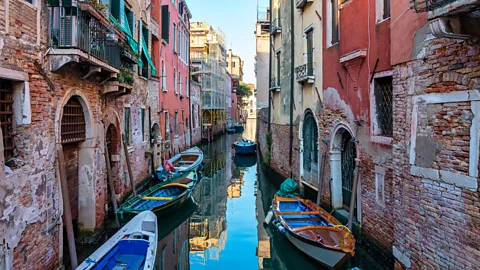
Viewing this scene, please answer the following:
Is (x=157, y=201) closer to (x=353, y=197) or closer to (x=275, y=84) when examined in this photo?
(x=353, y=197)

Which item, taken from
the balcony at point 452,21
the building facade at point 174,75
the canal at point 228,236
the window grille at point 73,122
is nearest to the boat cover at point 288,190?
the canal at point 228,236

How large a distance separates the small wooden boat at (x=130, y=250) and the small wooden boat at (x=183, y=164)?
249 inches

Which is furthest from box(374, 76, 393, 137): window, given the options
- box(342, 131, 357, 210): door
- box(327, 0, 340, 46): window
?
box(327, 0, 340, 46): window

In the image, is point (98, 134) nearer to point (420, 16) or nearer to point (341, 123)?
point (341, 123)

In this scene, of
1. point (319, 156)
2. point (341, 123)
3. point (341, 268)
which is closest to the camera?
point (341, 268)

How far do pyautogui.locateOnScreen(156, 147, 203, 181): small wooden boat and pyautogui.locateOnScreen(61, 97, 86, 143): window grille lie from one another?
20.1ft

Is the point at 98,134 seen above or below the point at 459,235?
above

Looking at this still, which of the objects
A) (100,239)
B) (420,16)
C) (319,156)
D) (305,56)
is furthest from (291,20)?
(100,239)

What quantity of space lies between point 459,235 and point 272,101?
42.2 ft

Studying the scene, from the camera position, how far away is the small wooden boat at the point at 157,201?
8.64 metres

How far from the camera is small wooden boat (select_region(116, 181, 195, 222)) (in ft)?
28.3

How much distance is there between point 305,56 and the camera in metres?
11.6

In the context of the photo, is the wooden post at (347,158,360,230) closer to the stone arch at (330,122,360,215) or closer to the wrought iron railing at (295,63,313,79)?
the stone arch at (330,122,360,215)

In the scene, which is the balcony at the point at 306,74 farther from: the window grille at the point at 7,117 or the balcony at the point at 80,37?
the window grille at the point at 7,117
